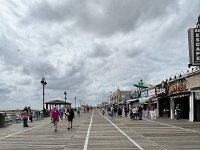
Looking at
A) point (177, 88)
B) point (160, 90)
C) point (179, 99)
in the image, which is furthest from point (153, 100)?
point (177, 88)

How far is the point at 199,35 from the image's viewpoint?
34.8 m

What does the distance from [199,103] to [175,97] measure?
8552 millimetres

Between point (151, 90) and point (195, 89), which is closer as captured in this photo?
point (195, 89)

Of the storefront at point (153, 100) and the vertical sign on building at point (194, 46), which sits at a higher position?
the vertical sign on building at point (194, 46)

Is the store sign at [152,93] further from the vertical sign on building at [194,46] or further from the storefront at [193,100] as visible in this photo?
the vertical sign on building at [194,46]

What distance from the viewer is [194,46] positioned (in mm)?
34594

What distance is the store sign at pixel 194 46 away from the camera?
34500 mm

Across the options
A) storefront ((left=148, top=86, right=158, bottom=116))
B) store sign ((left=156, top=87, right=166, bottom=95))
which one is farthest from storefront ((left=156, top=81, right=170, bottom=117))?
storefront ((left=148, top=86, right=158, bottom=116))

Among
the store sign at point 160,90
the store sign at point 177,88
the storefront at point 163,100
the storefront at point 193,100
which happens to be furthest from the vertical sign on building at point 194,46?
the store sign at point 160,90

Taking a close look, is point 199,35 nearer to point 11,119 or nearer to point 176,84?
point 176,84

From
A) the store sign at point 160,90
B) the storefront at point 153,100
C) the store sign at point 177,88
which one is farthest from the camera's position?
the storefront at point 153,100

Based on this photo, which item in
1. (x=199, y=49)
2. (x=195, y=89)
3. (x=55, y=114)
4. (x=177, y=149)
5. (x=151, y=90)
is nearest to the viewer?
(x=177, y=149)

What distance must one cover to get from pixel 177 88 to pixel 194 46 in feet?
48.7

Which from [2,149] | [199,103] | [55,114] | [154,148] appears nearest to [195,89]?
[199,103]
